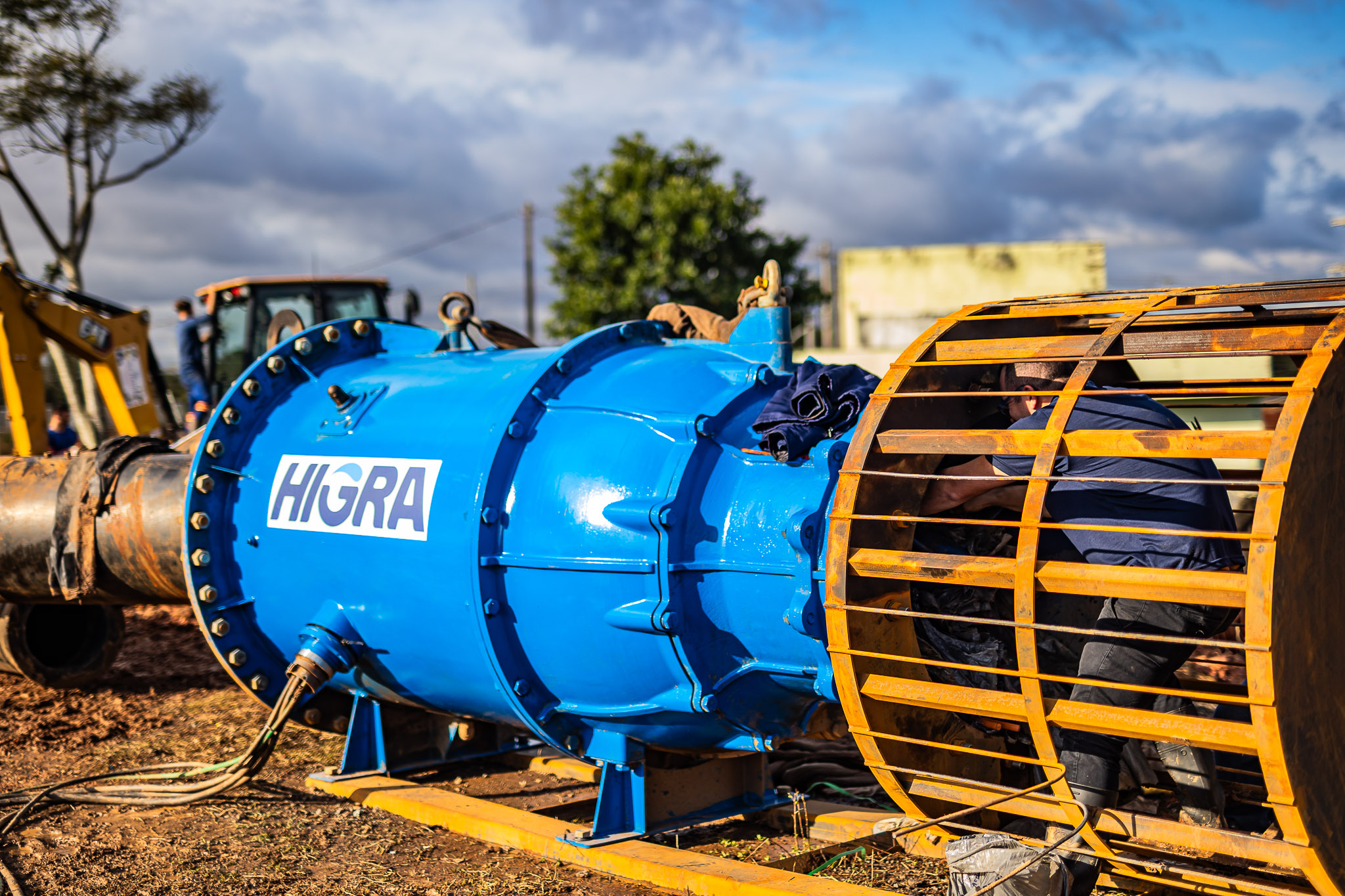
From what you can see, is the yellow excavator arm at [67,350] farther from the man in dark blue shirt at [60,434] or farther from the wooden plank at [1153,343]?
the wooden plank at [1153,343]

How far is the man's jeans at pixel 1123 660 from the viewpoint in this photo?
10.4 feet

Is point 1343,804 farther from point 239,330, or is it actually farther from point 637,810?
point 239,330

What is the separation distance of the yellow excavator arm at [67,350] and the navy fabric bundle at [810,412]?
21.4 feet

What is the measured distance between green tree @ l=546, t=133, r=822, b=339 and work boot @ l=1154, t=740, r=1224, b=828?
681 inches

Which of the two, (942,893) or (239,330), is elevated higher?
(239,330)

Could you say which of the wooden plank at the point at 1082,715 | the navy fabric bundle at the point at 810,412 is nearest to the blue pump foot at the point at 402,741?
the navy fabric bundle at the point at 810,412

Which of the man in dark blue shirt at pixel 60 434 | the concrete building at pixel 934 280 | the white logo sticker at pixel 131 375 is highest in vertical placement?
the concrete building at pixel 934 280

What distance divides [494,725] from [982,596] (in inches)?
103

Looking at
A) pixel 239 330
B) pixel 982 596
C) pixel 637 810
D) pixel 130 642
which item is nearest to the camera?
pixel 982 596

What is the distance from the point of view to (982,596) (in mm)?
3600

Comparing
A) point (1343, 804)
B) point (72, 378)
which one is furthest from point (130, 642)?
point (72, 378)

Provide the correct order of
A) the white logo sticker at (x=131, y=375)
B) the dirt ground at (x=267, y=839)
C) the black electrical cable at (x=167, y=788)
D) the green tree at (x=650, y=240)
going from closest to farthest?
the dirt ground at (x=267, y=839) → the black electrical cable at (x=167, y=788) → the white logo sticker at (x=131, y=375) → the green tree at (x=650, y=240)

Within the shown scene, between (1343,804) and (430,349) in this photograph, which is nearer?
(1343,804)

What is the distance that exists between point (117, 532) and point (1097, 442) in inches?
166
